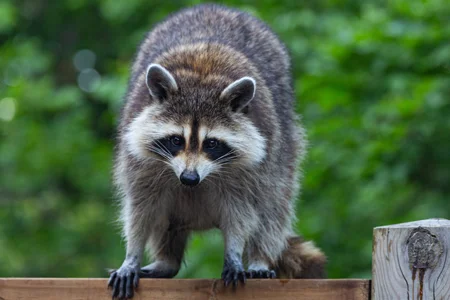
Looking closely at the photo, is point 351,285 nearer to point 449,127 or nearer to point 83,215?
point 449,127

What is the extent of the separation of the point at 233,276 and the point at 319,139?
343 cm

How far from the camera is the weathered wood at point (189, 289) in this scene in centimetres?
339

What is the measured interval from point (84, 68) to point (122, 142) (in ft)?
31.3

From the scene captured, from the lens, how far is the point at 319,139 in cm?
715

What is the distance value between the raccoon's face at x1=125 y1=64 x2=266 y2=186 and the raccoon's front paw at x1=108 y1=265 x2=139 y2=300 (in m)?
0.59

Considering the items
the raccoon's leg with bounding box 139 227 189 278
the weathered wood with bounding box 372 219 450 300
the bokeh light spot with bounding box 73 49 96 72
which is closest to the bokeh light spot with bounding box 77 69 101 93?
the bokeh light spot with bounding box 73 49 96 72

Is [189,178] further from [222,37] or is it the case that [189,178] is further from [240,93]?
[222,37]

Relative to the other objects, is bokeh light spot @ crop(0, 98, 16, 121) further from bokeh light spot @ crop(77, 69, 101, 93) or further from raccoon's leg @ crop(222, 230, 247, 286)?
raccoon's leg @ crop(222, 230, 247, 286)

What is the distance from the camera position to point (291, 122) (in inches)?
216

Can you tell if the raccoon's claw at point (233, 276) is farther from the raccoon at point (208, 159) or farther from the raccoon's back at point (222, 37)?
the raccoon's back at point (222, 37)

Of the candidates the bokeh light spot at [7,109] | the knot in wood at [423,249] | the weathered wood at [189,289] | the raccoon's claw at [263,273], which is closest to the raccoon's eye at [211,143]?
the raccoon's claw at [263,273]

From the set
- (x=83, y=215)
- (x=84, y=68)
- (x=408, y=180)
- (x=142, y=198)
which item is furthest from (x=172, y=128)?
(x=84, y=68)

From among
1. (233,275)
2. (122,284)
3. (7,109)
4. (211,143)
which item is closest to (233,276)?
(233,275)

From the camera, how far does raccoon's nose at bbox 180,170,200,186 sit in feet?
13.4
